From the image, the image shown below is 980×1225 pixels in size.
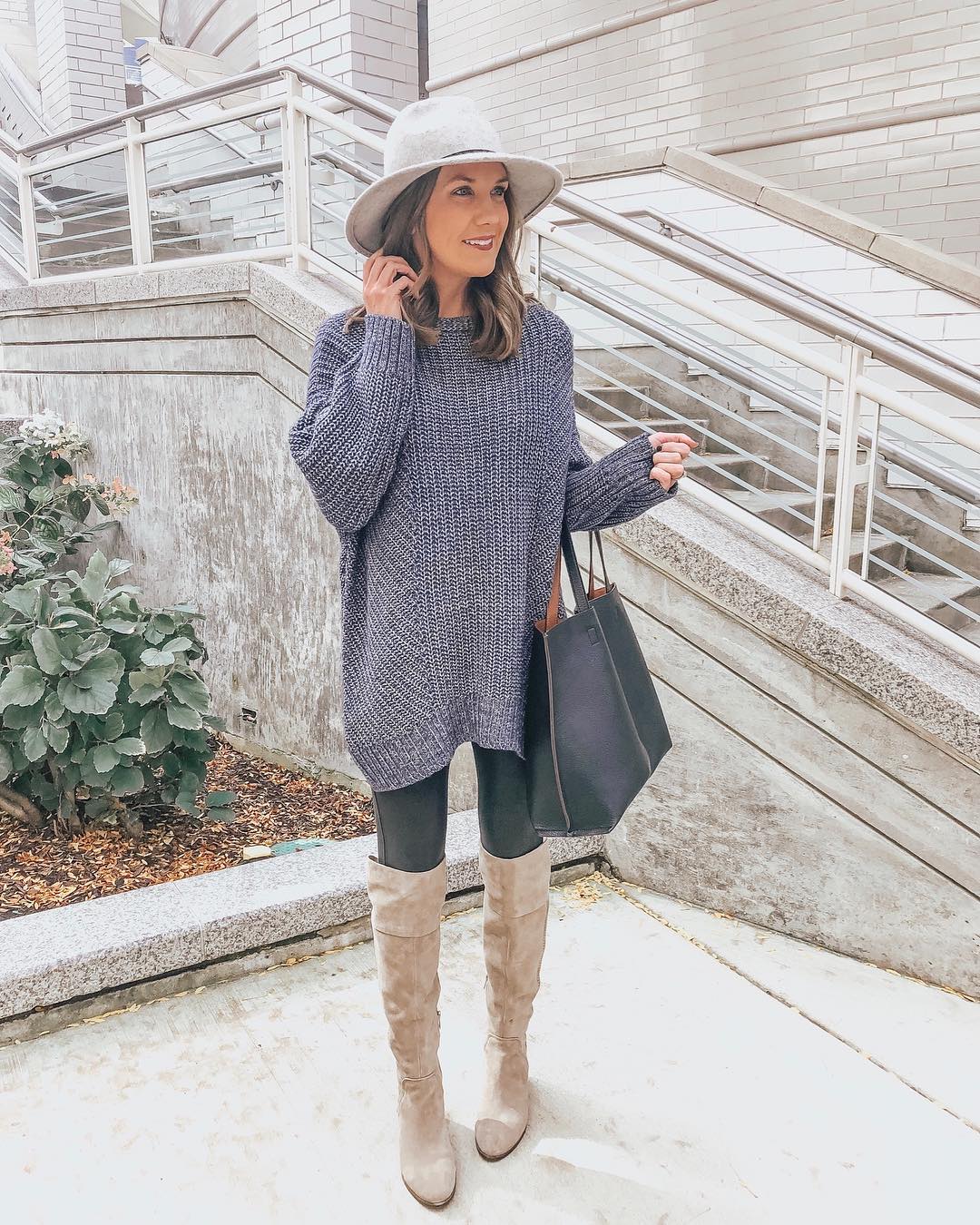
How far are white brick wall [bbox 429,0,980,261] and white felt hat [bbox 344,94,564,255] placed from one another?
159 inches

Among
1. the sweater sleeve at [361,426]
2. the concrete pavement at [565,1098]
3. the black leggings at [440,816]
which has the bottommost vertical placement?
the concrete pavement at [565,1098]

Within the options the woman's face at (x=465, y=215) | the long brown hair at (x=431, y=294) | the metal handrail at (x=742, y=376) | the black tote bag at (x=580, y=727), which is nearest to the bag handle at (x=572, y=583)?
the black tote bag at (x=580, y=727)

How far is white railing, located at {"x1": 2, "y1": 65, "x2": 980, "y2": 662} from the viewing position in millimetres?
2523

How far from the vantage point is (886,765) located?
7.87 feet

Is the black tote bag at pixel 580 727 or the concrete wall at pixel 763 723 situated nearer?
the black tote bag at pixel 580 727

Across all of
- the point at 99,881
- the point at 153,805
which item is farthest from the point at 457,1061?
the point at 153,805

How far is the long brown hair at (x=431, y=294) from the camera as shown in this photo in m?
1.60

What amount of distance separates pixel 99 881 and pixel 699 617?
207 cm

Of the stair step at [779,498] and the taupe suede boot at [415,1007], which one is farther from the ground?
the stair step at [779,498]

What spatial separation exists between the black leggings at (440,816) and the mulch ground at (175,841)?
177 cm

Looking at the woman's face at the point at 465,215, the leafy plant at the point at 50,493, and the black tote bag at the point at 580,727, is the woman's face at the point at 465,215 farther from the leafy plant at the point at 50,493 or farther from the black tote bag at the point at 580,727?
the leafy plant at the point at 50,493

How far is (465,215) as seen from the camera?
61.9 inches

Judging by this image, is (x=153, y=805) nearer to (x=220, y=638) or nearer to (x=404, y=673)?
(x=220, y=638)

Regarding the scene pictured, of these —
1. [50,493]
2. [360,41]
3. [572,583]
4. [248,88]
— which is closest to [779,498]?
[572,583]
